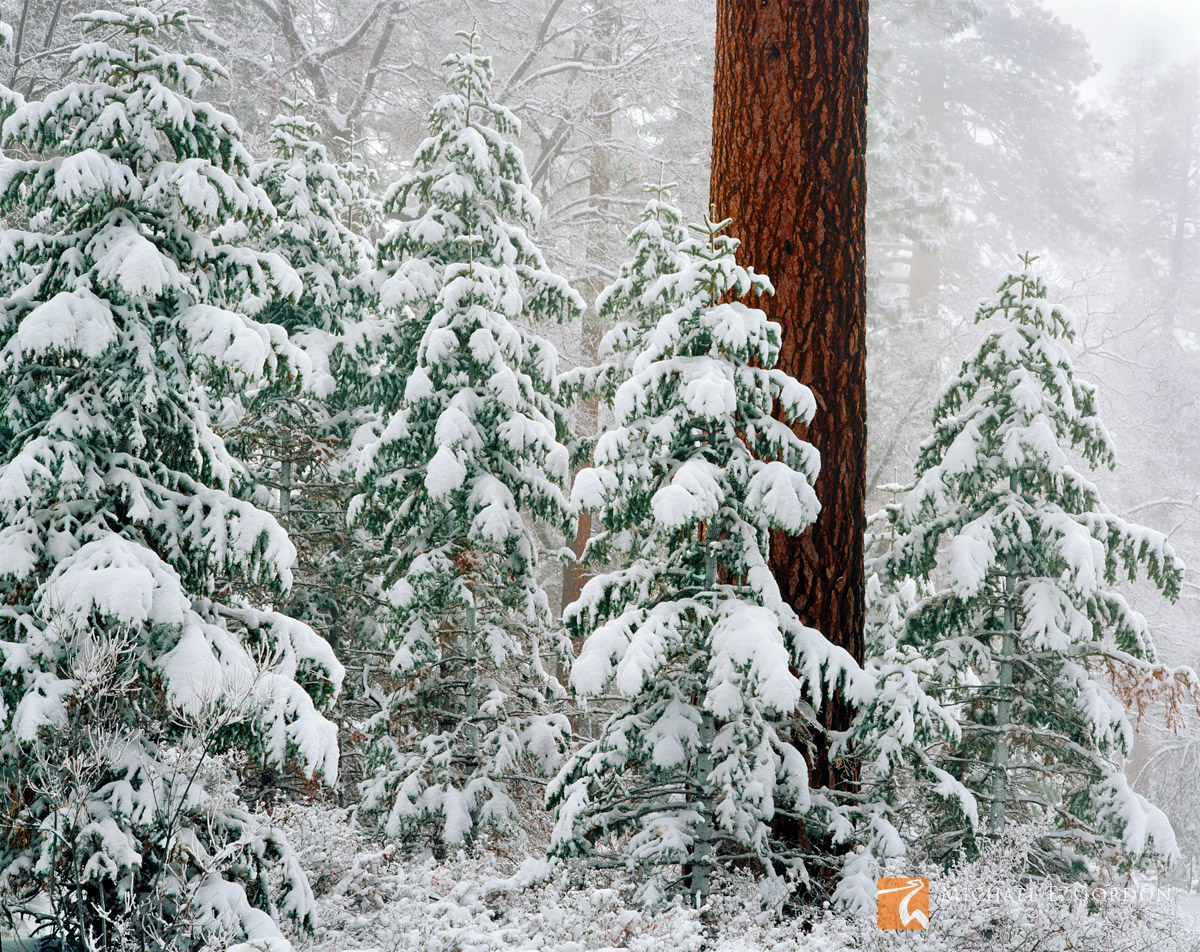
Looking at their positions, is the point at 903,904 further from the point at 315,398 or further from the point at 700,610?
the point at 315,398

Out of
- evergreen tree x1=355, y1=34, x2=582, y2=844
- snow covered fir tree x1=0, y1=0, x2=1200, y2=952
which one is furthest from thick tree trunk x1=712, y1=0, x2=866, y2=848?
evergreen tree x1=355, y1=34, x2=582, y2=844

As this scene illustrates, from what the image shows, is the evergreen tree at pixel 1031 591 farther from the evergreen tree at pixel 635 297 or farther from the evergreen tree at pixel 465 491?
the evergreen tree at pixel 465 491

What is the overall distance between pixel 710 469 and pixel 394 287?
14.3 ft

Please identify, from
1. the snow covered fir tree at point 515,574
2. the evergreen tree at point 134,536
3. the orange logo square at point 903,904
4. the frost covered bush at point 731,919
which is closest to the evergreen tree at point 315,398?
the snow covered fir tree at point 515,574

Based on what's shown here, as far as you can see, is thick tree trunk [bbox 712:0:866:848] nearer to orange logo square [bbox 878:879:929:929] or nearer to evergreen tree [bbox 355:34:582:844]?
orange logo square [bbox 878:879:929:929]

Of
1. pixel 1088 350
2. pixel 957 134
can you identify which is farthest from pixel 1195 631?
pixel 957 134

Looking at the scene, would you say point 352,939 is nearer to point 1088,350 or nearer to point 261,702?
point 261,702

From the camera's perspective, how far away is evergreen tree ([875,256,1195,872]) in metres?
5.93

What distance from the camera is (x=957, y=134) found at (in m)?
28.8

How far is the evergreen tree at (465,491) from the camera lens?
7484 mm

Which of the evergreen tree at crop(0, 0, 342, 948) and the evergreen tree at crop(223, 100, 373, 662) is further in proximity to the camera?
the evergreen tree at crop(223, 100, 373, 662)

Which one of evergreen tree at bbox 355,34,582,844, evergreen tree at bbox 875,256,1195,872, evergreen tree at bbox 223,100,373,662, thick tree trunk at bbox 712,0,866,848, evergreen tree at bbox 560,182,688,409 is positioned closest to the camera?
thick tree trunk at bbox 712,0,866,848

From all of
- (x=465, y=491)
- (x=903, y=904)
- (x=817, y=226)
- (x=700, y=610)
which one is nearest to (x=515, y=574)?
(x=465, y=491)

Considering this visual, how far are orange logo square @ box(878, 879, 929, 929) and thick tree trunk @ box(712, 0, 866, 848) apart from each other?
1.44m
